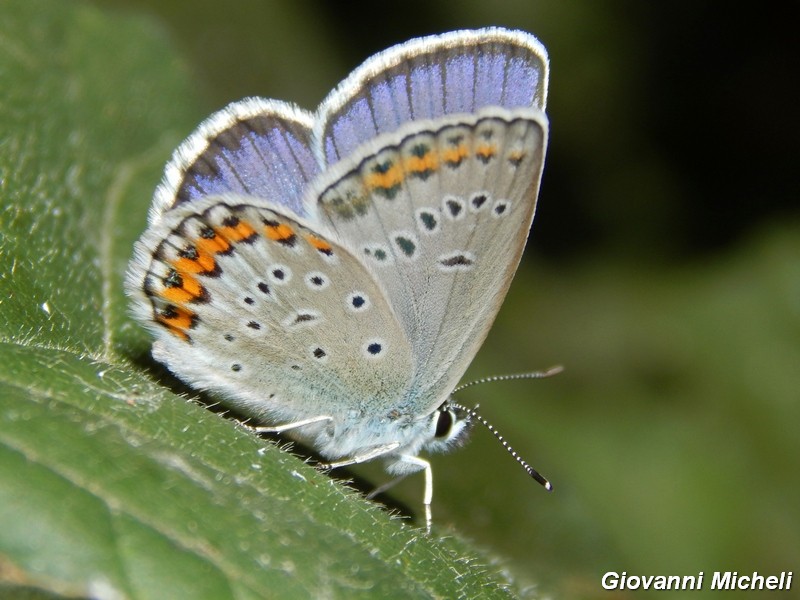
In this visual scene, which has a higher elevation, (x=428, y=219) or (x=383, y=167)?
(x=383, y=167)

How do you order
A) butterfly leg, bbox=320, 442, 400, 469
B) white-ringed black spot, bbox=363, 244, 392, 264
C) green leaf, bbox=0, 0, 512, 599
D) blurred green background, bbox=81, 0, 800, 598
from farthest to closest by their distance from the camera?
blurred green background, bbox=81, 0, 800, 598
butterfly leg, bbox=320, 442, 400, 469
white-ringed black spot, bbox=363, 244, 392, 264
green leaf, bbox=0, 0, 512, 599

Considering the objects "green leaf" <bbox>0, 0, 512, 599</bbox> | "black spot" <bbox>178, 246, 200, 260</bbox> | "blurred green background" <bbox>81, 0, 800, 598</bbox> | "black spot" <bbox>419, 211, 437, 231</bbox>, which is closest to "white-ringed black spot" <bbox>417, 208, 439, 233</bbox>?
"black spot" <bbox>419, 211, 437, 231</bbox>

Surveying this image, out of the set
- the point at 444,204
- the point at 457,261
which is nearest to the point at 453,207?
the point at 444,204

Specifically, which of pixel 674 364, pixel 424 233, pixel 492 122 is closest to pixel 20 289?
pixel 424 233

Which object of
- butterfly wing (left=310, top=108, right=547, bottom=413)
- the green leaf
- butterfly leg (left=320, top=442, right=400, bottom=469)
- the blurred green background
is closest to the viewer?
the green leaf

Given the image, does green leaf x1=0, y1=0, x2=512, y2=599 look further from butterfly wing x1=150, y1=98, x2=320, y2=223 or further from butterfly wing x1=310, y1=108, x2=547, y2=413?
butterfly wing x1=310, y1=108, x2=547, y2=413

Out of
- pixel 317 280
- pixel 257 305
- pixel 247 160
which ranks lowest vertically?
pixel 257 305

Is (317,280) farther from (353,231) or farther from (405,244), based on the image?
(405,244)
